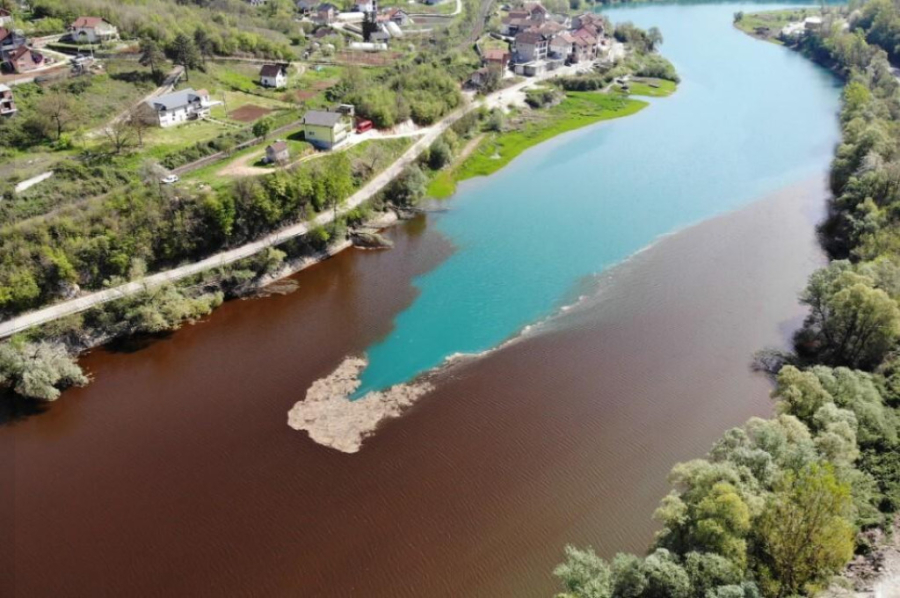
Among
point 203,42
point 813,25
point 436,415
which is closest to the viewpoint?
point 436,415

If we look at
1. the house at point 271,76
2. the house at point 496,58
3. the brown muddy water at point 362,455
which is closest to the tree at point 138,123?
the house at point 271,76

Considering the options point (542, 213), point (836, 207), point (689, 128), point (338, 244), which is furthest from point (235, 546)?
point (689, 128)

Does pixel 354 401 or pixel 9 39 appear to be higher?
pixel 9 39

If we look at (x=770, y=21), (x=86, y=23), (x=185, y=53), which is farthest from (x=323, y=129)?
(x=770, y=21)

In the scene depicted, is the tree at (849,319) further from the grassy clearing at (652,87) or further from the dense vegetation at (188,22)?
the dense vegetation at (188,22)

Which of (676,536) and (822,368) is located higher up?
(822,368)

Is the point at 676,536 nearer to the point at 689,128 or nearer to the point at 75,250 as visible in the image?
the point at 75,250

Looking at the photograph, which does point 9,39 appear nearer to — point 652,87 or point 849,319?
point 849,319
